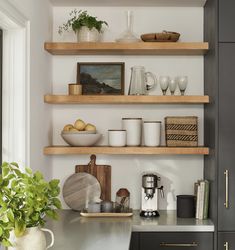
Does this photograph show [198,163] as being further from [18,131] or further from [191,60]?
[18,131]

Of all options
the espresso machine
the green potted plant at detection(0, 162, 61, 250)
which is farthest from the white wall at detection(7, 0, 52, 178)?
the green potted plant at detection(0, 162, 61, 250)

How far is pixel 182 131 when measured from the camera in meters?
3.89

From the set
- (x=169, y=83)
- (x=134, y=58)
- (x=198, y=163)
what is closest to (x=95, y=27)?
(x=134, y=58)

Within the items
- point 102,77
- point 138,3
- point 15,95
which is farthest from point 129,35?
point 15,95

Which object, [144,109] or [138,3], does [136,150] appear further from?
[138,3]

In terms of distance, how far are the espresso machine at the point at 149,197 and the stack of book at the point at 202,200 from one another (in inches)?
11.7

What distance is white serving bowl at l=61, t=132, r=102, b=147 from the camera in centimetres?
382

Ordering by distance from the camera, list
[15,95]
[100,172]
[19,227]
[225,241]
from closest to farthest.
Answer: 1. [19,227]
2. [15,95]
3. [225,241]
4. [100,172]

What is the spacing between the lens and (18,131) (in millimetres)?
3086

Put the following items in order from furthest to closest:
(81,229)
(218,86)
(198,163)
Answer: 1. (198,163)
2. (218,86)
3. (81,229)

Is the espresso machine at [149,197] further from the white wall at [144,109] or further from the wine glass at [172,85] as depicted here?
the wine glass at [172,85]

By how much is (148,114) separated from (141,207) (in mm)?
712

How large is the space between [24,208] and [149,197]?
1.84m

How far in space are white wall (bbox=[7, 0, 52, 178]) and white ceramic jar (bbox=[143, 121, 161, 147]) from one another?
0.72 metres
